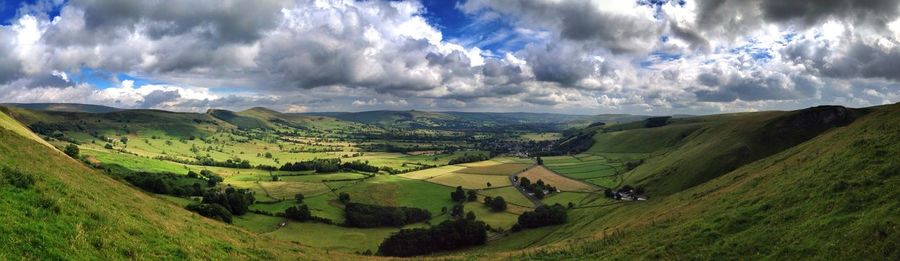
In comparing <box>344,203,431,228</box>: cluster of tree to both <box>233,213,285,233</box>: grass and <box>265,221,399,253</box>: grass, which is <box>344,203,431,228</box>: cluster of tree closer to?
<box>265,221,399,253</box>: grass

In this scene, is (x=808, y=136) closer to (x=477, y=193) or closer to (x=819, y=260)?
(x=477, y=193)

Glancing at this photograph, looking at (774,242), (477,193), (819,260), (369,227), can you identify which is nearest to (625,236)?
(774,242)

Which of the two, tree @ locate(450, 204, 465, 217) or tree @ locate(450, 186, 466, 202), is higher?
tree @ locate(450, 186, 466, 202)

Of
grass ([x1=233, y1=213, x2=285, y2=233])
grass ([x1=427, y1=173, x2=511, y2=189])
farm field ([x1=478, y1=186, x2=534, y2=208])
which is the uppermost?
grass ([x1=233, y1=213, x2=285, y2=233])

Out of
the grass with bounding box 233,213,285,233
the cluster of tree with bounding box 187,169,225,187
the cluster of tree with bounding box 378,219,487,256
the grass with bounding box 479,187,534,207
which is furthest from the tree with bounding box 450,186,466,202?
the cluster of tree with bounding box 187,169,225,187

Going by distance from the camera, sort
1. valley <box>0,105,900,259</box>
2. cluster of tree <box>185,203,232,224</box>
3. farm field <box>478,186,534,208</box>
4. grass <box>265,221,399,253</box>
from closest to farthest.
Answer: valley <box>0,105,900,259</box> → cluster of tree <box>185,203,232,224</box> → grass <box>265,221,399,253</box> → farm field <box>478,186,534,208</box>

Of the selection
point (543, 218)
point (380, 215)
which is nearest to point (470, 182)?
point (380, 215)

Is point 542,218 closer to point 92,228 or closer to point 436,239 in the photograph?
point 436,239
